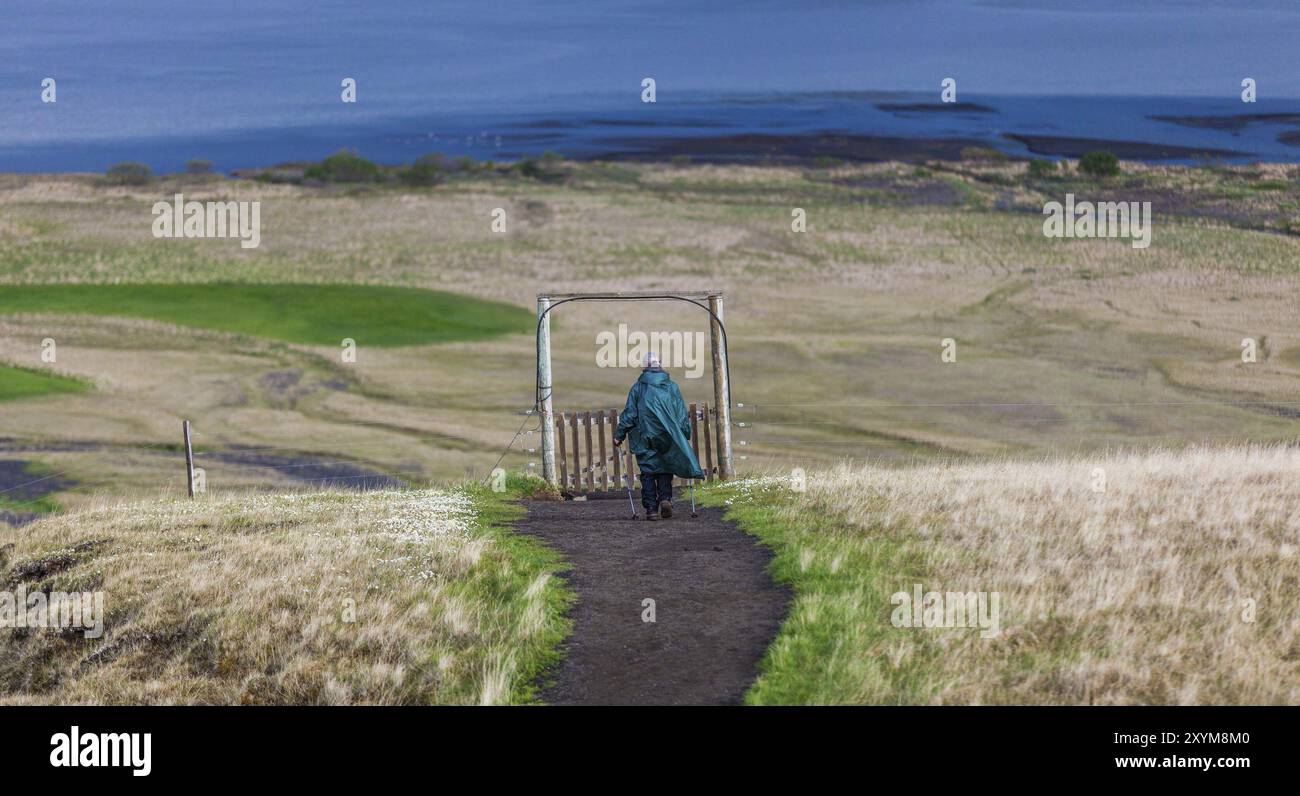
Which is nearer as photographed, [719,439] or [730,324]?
[719,439]

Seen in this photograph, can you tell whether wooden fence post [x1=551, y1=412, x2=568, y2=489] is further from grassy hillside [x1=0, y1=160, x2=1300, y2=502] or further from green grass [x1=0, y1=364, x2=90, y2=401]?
green grass [x1=0, y1=364, x2=90, y2=401]

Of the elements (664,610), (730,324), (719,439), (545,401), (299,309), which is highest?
(545,401)

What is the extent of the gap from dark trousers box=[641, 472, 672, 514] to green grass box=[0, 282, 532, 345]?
132 feet

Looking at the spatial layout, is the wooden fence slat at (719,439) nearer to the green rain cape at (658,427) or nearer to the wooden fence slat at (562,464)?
the wooden fence slat at (562,464)

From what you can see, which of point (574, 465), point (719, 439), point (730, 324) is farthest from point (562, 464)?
point (730, 324)

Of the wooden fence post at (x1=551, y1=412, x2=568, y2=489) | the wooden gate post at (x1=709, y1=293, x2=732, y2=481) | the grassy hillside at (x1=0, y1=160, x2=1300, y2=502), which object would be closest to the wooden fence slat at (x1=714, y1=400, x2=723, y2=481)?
the wooden gate post at (x1=709, y1=293, x2=732, y2=481)

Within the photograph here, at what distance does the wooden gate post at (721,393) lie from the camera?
22.7 metres

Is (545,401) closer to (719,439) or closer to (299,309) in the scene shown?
(719,439)

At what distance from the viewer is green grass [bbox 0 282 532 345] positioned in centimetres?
6025

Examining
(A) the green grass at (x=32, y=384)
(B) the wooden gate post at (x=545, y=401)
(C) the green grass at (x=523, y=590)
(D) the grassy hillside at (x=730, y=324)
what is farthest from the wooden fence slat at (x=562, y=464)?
(A) the green grass at (x=32, y=384)

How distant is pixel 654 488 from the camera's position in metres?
18.5

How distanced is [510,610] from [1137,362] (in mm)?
42901

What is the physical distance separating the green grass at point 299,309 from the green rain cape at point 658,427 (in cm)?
4077

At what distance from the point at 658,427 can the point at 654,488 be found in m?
0.97
